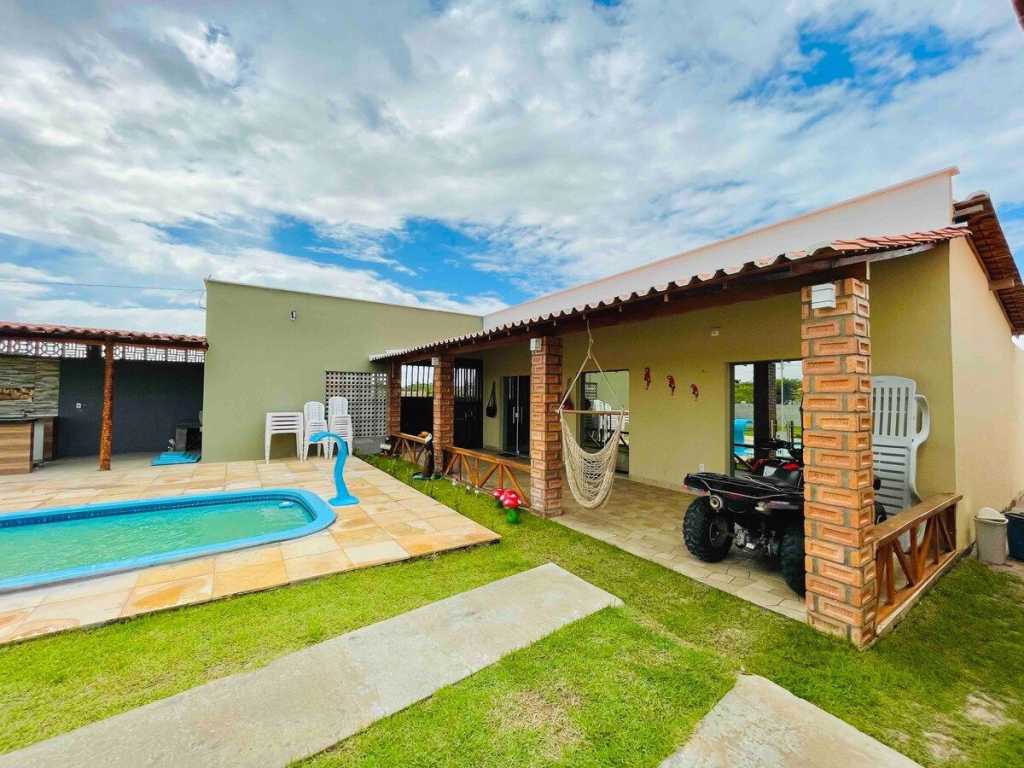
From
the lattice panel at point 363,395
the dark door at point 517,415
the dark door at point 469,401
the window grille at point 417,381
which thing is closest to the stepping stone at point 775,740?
the dark door at point 517,415

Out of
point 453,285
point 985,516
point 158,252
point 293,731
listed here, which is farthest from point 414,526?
point 453,285

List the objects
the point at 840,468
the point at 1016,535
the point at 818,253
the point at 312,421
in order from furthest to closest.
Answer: the point at 312,421 → the point at 1016,535 → the point at 840,468 → the point at 818,253

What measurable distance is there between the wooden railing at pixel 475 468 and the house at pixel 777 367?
0.22 feet

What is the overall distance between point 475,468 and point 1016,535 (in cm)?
642

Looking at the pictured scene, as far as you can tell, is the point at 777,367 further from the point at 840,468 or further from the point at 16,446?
the point at 16,446

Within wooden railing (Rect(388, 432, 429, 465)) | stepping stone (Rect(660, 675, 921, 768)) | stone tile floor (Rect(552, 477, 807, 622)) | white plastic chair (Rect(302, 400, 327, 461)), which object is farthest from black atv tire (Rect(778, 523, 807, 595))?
white plastic chair (Rect(302, 400, 327, 461))

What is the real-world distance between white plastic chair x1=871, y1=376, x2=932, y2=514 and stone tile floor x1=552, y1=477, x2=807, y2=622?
1.47 metres

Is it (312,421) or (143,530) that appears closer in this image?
(143,530)

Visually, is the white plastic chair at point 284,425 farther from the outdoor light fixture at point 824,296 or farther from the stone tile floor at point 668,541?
the outdoor light fixture at point 824,296

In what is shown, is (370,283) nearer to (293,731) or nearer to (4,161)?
(4,161)

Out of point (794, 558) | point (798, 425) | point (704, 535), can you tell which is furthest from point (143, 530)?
point (798, 425)

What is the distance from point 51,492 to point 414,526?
6.00 meters

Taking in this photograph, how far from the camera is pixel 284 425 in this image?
32.1 feet

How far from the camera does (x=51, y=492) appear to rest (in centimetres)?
639
